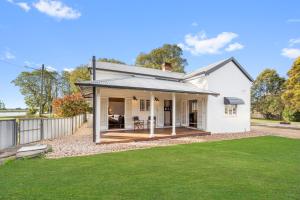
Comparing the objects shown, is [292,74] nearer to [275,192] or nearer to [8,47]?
[275,192]

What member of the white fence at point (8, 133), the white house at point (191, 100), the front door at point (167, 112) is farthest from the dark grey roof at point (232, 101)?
the white fence at point (8, 133)

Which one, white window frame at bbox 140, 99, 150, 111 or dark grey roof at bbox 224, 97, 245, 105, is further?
white window frame at bbox 140, 99, 150, 111

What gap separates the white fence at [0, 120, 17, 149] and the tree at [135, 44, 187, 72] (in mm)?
31134

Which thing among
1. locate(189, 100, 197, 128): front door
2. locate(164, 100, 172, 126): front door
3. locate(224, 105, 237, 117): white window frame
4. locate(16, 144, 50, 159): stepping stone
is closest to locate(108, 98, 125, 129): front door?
locate(164, 100, 172, 126): front door

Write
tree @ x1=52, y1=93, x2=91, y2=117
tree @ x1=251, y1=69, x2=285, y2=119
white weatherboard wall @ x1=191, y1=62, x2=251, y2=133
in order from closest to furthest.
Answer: white weatherboard wall @ x1=191, y1=62, x2=251, y2=133 → tree @ x1=52, y1=93, x2=91, y2=117 → tree @ x1=251, y1=69, x2=285, y2=119

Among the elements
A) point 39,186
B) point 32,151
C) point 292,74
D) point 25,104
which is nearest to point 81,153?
point 32,151

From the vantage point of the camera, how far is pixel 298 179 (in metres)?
4.86

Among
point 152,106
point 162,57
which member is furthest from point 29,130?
point 162,57

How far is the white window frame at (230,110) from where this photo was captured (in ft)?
50.0

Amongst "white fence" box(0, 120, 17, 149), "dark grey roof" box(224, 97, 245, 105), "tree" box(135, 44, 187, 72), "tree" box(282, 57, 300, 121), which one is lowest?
"white fence" box(0, 120, 17, 149)

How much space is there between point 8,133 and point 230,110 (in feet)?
49.5

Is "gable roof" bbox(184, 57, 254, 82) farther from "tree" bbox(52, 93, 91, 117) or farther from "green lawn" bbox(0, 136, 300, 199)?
"tree" bbox(52, 93, 91, 117)

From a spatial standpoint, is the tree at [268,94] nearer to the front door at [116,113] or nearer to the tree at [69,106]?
the front door at [116,113]

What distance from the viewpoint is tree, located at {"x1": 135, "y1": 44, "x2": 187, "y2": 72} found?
3886 centimetres
